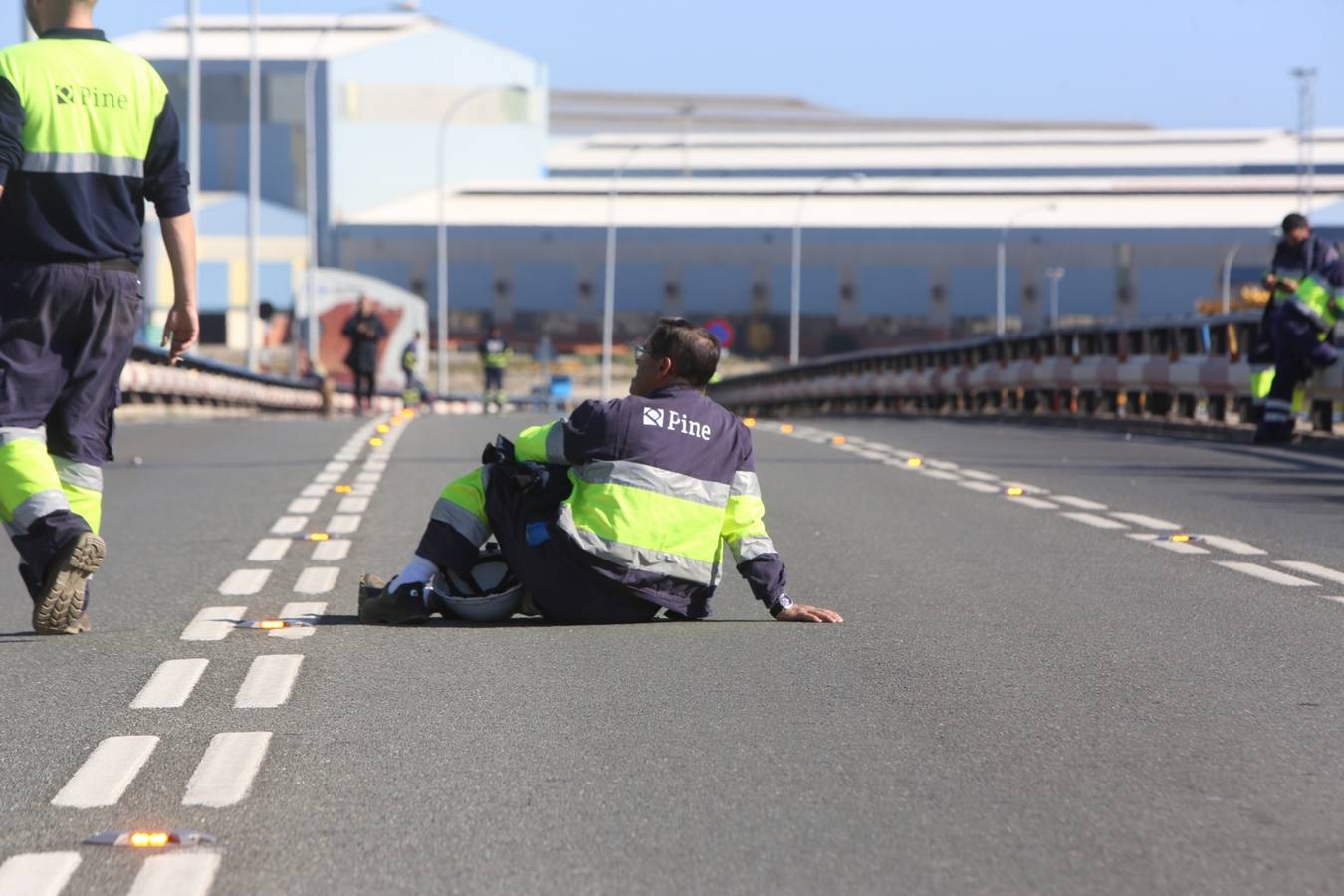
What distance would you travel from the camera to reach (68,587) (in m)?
8.27

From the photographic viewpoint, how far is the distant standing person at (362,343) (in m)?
40.6

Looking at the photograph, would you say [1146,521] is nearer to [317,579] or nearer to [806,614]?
[317,579]

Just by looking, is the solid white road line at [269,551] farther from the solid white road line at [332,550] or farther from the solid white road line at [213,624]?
the solid white road line at [213,624]

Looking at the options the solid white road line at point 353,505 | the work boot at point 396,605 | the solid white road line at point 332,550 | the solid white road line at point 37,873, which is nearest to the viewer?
the solid white road line at point 37,873

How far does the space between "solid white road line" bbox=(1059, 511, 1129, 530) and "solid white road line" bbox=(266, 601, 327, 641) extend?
5.36m

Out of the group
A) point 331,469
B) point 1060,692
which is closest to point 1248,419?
point 331,469

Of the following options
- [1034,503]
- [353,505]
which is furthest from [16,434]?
[1034,503]

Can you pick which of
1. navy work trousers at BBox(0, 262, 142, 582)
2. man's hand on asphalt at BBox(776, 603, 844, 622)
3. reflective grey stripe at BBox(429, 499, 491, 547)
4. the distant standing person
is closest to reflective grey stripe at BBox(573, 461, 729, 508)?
reflective grey stripe at BBox(429, 499, 491, 547)

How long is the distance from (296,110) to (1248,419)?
273 feet

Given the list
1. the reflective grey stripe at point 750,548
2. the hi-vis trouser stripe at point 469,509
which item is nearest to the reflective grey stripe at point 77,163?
the hi-vis trouser stripe at point 469,509

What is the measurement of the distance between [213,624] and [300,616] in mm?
384

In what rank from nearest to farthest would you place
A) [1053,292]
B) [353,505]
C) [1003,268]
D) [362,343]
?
[353,505], [362,343], [1003,268], [1053,292]

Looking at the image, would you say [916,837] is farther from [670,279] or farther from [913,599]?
[670,279]

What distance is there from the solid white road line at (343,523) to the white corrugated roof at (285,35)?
9088 cm
